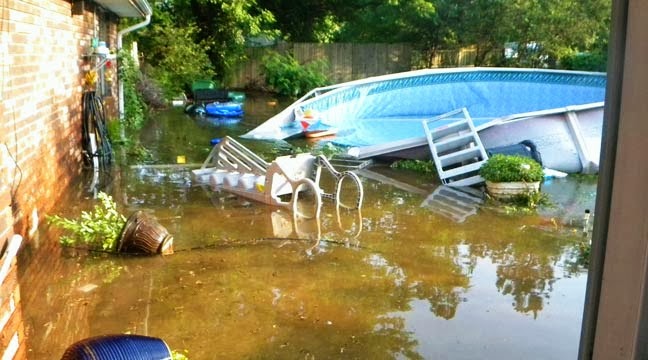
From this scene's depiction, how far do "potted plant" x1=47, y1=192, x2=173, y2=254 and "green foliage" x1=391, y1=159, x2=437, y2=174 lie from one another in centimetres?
488

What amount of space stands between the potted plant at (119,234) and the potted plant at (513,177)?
404 centimetres

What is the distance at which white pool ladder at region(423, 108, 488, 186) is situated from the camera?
27.1ft

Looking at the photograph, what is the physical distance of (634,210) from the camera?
Answer: 104cm

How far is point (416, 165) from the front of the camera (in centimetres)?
931

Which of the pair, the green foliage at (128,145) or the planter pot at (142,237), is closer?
the planter pot at (142,237)

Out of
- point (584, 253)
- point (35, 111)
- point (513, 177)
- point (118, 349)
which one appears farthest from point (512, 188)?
point (118, 349)

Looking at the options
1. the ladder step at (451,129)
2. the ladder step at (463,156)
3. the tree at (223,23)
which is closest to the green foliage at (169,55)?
the tree at (223,23)

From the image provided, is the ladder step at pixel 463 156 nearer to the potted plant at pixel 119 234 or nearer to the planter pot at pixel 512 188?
the planter pot at pixel 512 188

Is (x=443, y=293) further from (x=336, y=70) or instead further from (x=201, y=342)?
(x=336, y=70)

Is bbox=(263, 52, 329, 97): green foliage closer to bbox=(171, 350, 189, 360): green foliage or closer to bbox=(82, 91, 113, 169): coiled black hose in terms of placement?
bbox=(82, 91, 113, 169): coiled black hose

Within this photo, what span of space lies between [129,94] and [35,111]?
7.92 metres

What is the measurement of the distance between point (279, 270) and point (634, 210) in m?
3.94

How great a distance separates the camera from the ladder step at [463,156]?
845 centimetres

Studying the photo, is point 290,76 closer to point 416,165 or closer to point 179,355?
point 416,165
